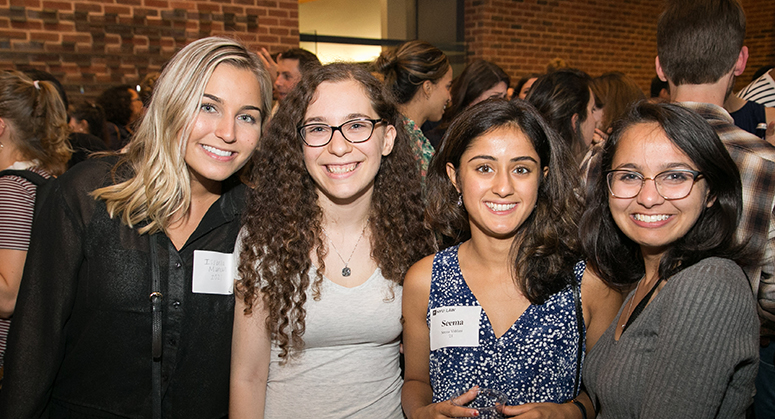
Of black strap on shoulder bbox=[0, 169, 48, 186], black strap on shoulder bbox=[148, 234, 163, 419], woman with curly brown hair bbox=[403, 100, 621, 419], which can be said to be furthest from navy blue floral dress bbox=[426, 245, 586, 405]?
black strap on shoulder bbox=[0, 169, 48, 186]

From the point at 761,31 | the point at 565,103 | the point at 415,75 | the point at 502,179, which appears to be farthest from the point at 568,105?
the point at 761,31

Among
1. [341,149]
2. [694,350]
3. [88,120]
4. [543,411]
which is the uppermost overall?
[88,120]

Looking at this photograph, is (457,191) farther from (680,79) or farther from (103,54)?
(103,54)

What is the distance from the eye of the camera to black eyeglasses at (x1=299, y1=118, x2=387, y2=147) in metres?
1.63

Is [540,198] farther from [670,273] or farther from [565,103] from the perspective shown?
[565,103]

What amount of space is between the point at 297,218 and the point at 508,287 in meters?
0.70

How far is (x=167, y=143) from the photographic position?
5.39 feet

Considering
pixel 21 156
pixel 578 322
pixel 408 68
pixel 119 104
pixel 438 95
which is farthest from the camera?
pixel 119 104

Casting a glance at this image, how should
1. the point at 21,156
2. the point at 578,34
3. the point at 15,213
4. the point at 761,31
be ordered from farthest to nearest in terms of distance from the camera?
the point at 761,31
the point at 578,34
the point at 21,156
the point at 15,213

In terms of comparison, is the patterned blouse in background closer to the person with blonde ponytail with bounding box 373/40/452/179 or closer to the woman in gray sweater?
the person with blonde ponytail with bounding box 373/40/452/179

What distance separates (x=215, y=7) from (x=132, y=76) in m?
1.09

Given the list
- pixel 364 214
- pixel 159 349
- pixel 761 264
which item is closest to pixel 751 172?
pixel 761 264

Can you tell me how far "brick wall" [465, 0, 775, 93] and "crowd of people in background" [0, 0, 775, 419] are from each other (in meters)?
6.22

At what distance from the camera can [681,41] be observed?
2.00 meters
